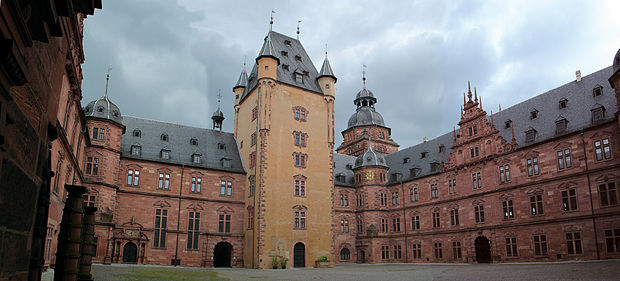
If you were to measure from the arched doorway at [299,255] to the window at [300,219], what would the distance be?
1755 millimetres

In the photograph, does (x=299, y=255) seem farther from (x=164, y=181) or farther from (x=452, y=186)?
(x=452, y=186)

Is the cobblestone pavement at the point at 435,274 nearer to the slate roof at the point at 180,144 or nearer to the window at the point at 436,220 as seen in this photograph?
the slate roof at the point at 180,144

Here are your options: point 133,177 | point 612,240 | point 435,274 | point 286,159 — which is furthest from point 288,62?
point 612,240

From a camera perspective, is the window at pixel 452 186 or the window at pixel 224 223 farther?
the window at pixel 452 186

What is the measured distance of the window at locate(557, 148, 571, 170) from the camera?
3531 centimetres

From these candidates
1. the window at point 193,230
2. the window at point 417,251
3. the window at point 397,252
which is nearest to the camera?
the window at point 193,230

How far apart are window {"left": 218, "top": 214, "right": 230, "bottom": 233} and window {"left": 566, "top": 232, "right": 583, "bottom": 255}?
31613 millimetres

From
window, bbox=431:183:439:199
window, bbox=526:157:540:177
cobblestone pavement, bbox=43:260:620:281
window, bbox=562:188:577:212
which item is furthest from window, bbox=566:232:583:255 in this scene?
window, bbox=431:183:439:199

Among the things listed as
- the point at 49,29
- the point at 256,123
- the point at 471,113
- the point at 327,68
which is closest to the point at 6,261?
the point at 49,29

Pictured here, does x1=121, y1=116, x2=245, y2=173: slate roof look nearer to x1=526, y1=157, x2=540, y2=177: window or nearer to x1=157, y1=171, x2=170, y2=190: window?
x1=157, y1=171, x2=170, y2=190: window

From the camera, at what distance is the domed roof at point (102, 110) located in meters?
38.8

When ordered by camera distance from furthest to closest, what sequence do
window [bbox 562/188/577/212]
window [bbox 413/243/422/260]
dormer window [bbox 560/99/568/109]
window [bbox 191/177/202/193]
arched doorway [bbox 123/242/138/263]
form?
window [bbox 413/243/422/260]
window [bbox 191/177/202/193]
arched doorway [bbox 123/242/138/263]
dormer window [bbox 560/99/568/109]
window [bbox 562/188/577/212]

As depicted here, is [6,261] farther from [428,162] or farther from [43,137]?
[428,162]

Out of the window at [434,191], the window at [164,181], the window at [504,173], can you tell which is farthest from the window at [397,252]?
the window at [164,181]
